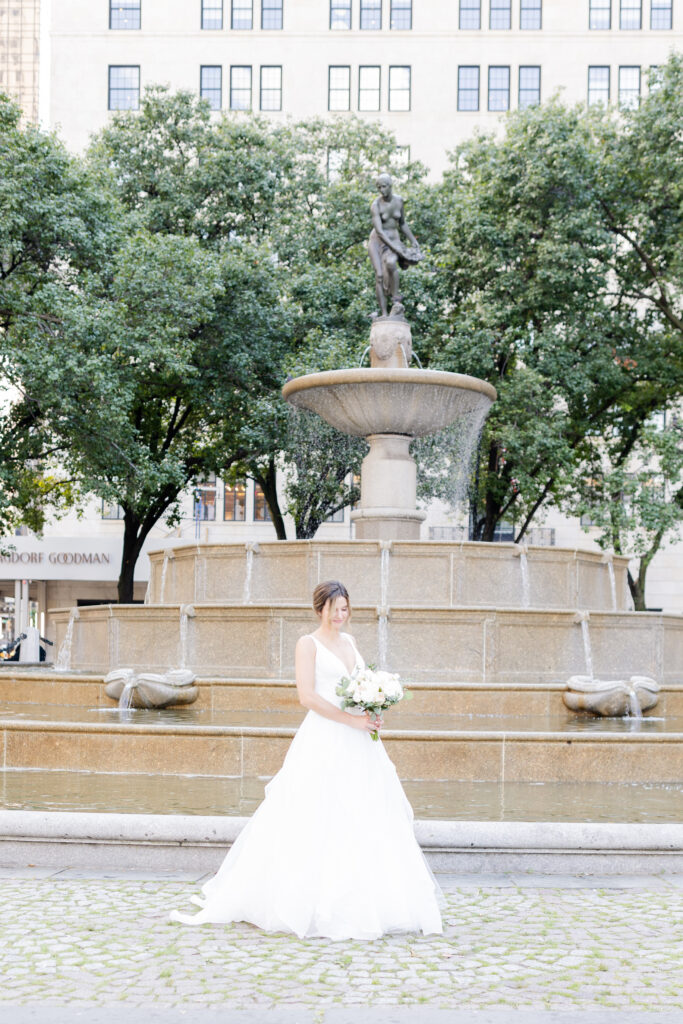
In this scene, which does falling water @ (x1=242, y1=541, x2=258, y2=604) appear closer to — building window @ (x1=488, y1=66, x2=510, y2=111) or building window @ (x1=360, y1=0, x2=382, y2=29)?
building window @ (x1=488, y1=66, x2=510, y2=111)

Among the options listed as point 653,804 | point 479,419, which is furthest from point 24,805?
point 479,419

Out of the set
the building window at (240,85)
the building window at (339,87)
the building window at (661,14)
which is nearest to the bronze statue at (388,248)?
the building window at (339,87)

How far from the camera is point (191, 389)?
29250mm

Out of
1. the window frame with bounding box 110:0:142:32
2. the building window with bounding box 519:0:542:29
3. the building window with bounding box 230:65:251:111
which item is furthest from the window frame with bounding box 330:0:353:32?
the window frame with bounding box 110:0:142:32

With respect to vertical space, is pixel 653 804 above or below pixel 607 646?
below

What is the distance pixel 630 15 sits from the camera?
48688mm

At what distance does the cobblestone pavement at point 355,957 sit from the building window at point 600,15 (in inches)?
1905

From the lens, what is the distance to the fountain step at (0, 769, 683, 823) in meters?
7.91

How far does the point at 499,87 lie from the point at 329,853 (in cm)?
4739

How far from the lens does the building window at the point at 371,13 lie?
48938 millimetres

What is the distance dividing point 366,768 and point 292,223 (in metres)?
Result: 26.8

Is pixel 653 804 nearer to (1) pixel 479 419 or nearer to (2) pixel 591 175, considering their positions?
(1) pixel 479 419

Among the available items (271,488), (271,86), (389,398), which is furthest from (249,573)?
(271,86)

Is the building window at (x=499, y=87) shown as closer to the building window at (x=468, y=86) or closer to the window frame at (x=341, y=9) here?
the building window at (x=468, y=86)
